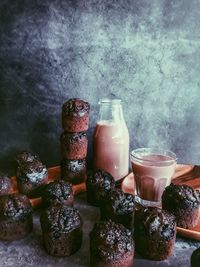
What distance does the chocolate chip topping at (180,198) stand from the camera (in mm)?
1302

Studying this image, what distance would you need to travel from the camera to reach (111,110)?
1650 millimetres

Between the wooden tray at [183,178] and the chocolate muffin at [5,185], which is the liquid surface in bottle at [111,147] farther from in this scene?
the chocolate muffin at [5,185]

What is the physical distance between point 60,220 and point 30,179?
0.34m

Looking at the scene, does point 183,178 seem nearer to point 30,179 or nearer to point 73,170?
point 73,170

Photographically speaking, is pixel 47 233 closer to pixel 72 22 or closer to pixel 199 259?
pixel 199 259

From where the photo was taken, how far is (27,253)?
3.91ft

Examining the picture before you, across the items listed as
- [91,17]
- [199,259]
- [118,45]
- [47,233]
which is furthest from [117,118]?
[199,259]

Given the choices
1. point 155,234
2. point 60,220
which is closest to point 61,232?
point 60,220

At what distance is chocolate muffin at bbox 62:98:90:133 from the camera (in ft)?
4.98

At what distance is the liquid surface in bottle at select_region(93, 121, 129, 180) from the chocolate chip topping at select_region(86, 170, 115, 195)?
0.15 meters

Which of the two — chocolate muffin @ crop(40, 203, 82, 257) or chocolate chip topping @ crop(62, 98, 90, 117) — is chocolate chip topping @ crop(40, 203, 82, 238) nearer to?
chocolate muffin @ crop(40, 203, 82, 257)

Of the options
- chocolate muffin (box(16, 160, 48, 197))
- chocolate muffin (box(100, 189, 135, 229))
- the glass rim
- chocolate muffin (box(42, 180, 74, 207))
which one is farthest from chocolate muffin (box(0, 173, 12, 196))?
the glass rim

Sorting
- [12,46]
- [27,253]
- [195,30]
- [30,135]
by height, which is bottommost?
[27,253]

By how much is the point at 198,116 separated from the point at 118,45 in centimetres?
54
